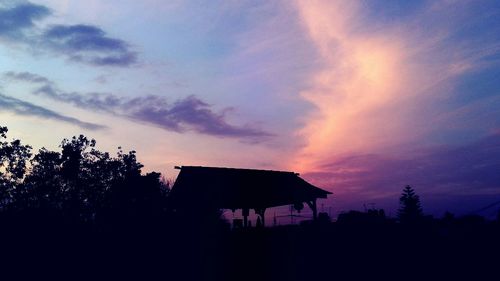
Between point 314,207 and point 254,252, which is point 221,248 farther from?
point 314,207

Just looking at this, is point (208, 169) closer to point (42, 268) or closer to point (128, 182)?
point (42, 268)

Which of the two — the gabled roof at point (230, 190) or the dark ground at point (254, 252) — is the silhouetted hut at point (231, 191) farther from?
the dark ground at point (254, 252)

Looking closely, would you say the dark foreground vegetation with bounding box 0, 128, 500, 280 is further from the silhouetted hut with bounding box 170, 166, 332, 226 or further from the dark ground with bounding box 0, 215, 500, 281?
the silhouetted hut with bounding box 170, 166, 332, 226

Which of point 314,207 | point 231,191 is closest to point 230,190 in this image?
point 231,191

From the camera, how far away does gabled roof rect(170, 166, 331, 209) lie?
22.8 m

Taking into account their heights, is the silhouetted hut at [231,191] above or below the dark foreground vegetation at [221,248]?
above

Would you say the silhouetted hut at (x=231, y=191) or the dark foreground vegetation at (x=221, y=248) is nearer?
the dark foreground vegetation at (x=221, y=248)

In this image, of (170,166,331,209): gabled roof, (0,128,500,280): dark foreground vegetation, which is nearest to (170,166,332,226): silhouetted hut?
(170,166,331,209): gabled roof

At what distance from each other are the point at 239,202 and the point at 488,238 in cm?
1300

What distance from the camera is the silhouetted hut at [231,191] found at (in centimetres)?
2280

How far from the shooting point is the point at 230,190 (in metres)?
22.9

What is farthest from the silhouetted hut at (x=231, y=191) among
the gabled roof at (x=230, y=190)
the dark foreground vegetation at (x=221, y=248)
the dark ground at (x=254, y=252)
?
the dark ground at (x=254, y=252)

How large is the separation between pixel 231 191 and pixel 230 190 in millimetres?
85

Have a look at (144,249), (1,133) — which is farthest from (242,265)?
(1,133)
